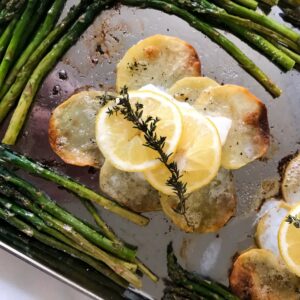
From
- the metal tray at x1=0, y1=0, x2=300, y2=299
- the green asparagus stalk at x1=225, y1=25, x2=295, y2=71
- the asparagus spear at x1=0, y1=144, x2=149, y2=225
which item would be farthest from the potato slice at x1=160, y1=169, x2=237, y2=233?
the green asparagus stalk at x1=225, y1=25, x2=295, y2=71

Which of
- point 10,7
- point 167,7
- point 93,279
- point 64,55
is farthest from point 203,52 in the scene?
point 93,279

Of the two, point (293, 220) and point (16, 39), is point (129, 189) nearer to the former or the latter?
point (293, 220)

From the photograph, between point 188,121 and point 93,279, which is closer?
point 188,121

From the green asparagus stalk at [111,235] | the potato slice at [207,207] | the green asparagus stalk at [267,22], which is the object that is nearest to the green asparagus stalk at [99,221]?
the green asparagus stalk at [111,235]

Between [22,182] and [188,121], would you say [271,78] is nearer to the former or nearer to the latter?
[188,121]

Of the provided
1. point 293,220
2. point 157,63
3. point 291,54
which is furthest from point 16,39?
point 293,220

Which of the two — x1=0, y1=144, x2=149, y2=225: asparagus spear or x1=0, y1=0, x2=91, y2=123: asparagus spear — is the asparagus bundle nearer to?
x1=0, y1=144, x2=149, y2=225: asparagus spear

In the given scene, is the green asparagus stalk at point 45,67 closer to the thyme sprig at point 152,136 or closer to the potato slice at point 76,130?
the potato slice at point 76,130
